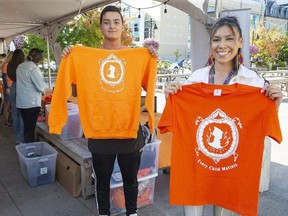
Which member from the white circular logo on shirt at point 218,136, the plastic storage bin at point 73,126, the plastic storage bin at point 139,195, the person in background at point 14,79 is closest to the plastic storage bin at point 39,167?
the plastic storage bin at point 73,126

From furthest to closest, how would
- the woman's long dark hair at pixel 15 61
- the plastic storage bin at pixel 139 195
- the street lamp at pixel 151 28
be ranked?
the street lamp at pixel 151 28 → the woman's long dark hair at pixel 15 61 → the plastic storage bin at pixel 139 195

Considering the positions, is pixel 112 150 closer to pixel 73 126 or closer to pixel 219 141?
pixel 219 141

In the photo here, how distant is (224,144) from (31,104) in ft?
11.5

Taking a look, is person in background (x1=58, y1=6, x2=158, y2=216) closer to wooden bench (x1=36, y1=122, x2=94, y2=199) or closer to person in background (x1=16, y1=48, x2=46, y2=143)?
wooden bench (x1=36, y1=122, x2=94, y2=199)

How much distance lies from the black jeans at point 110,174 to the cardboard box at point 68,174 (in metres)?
0.97

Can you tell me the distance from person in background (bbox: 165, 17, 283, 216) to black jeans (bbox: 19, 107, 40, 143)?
10.8 feet

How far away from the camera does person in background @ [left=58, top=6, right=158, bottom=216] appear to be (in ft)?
7.25

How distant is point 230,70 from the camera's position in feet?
6.05

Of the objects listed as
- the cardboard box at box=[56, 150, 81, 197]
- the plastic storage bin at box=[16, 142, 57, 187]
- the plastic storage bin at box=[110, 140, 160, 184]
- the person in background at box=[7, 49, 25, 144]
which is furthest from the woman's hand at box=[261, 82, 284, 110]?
the person in background at box=[7, 49, 25, 144]

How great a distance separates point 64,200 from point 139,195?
36.1 inches

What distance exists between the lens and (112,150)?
2.24 meters

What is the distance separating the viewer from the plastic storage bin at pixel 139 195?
295 centimetres

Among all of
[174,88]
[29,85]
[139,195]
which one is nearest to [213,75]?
[174,88]

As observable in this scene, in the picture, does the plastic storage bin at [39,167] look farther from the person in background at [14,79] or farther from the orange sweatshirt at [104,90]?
the orange sweatshirt at [104,90]
